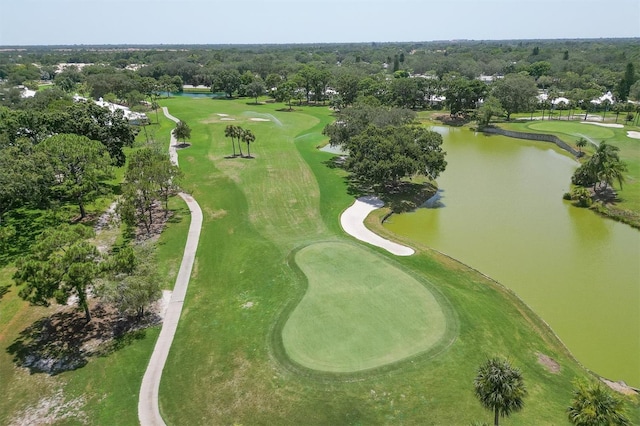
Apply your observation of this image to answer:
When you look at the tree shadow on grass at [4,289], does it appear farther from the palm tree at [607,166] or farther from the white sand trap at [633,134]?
the white sand trap at [633,134]

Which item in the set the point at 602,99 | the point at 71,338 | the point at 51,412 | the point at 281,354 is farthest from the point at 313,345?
the point at 602,99

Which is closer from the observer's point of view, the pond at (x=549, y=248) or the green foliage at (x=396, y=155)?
the pond at (x=549, y=248)

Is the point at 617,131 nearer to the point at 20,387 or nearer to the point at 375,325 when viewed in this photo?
the point at 375,325

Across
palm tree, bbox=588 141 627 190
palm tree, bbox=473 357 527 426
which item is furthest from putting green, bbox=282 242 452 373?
palm tree, bbox=588 141 627 190

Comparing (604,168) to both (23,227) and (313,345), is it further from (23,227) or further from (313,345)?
(23,227)

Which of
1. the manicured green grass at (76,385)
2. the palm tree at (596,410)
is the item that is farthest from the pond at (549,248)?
the manicured green grass at (76,385)
